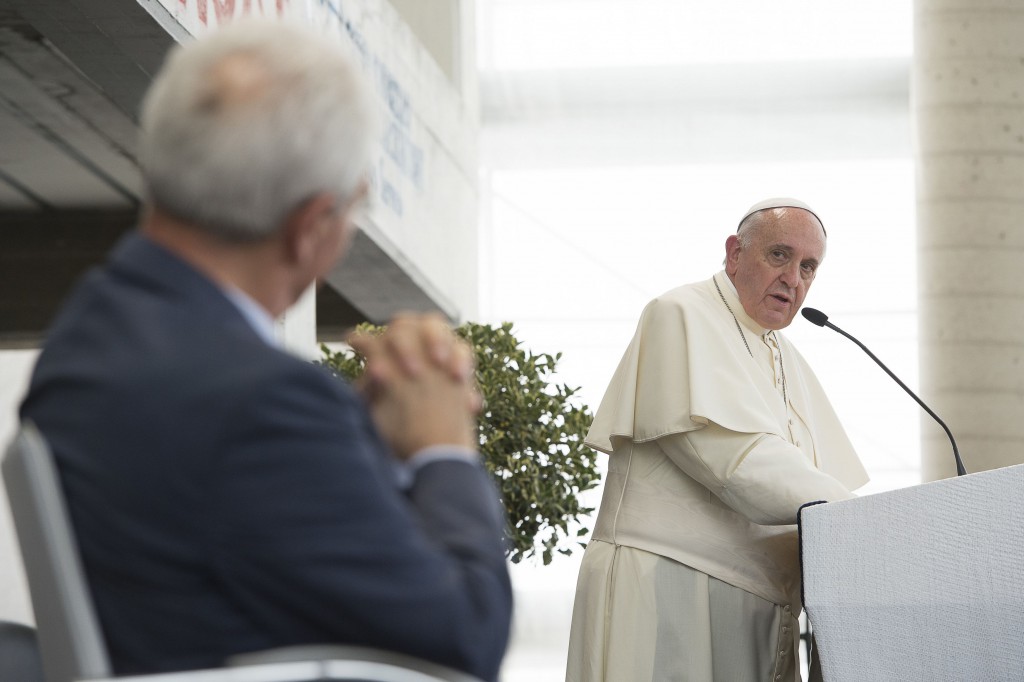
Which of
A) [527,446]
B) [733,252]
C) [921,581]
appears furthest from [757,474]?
[527,446]

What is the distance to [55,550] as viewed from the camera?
119 centimetres

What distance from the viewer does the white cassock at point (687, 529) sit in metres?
3.46

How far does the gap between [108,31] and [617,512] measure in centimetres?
264

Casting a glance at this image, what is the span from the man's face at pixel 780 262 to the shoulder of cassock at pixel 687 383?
0.10 meters

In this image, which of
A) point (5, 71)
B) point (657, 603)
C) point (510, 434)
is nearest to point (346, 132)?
point (657, 603)

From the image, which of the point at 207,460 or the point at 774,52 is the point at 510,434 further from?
the point at 774,52

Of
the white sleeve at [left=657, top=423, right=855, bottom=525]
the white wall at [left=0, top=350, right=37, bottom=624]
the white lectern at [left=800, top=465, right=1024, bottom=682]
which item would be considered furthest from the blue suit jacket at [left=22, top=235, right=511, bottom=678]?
the white wall at [left=0, top=350, right=37, bottom=624]

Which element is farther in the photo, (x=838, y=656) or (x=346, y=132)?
(x=838, y=656)

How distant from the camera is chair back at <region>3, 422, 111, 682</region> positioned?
1184mm

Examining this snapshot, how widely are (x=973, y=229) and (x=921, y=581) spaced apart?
5.48 m

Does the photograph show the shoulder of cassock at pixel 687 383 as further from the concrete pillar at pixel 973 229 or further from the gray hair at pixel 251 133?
the concrete pillar at pixel 973 229

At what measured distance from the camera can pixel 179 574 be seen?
117cm

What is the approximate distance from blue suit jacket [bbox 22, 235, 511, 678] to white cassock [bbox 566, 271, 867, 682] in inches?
87.9

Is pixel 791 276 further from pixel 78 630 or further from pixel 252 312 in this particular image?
pixel 78 630
